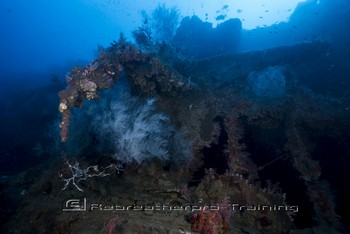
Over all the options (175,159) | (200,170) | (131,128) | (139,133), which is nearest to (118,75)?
(131,128)

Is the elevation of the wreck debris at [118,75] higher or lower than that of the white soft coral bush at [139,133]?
higher

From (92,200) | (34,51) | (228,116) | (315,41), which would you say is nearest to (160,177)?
(92,200)

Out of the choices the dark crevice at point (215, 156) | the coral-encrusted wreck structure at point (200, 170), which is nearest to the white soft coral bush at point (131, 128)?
the coral-encrusted wreck structure at point (200, 170)

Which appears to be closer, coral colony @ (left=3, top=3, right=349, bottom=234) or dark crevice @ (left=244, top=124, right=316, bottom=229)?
coral colony @ (left=3, top=3, right=349, bottom=234)

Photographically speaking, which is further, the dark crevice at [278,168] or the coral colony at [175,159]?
the dark crevice at [278,168]

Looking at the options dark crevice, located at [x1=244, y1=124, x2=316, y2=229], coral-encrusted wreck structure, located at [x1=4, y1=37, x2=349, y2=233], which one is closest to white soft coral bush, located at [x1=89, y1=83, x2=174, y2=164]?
coral-encrusted wreck structure, located at [x1=4, y1=37, x2=349, y2=233]

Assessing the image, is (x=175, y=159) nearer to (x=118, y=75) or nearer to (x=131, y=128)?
(x=131, y=128)

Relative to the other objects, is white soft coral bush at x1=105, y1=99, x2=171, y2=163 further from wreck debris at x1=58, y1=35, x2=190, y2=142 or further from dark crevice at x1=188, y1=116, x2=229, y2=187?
dark crevice at x1=188, y1=116, x2=229, y2=187

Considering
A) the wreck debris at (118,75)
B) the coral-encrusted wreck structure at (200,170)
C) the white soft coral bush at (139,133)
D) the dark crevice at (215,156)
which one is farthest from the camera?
the dark crevice at (215,156)

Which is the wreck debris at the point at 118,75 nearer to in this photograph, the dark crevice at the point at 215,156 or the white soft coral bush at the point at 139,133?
the white soft coral bush at the point at 139,133

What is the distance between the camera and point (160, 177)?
585cm

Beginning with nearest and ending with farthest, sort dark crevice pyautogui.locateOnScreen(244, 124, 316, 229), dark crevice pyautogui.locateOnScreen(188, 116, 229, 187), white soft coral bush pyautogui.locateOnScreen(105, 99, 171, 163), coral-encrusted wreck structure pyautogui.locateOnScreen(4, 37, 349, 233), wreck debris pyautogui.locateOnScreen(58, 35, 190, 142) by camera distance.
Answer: coral-encrusted wreck structure pyautogui.locateOnScreen(4, 37, 349, 233) → wreck debris pyautogui.locateOnScreen(58, 35, 190, 142) → dark crevice pyautogui.locateOnScreen(244, 124, 316, 229) → white soft coral bush pyautogui.locateOnScreen(105, 99, 171, 163) → dark crevice pyautogui.locateOnScreen(188, 116, 229, 187)

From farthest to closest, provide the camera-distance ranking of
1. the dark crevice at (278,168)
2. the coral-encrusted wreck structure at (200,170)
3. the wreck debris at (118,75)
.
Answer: the dark crevice at (278,168), the wreck debris at (118,75), the coral-encrusted wreck structure at (200,170)

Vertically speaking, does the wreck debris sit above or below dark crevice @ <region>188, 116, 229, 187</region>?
above
